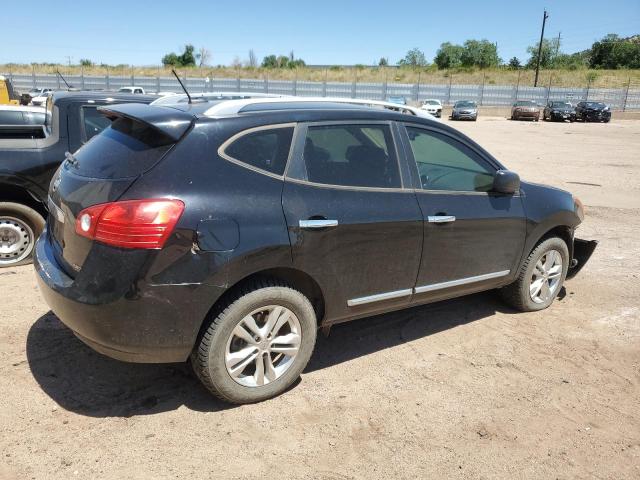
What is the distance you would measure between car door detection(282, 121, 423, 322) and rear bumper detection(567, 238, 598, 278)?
255 cm

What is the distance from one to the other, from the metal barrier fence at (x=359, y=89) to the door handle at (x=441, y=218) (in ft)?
145

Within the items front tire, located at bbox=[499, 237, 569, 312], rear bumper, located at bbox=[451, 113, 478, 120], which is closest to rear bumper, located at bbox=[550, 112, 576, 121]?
rear bumper, located at bbox=[451, 113, 478, 120]

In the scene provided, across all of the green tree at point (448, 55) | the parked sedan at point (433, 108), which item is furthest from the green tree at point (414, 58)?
the parked sedan at point (433, 108)

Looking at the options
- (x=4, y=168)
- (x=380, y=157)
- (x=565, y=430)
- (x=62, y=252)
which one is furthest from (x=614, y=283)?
(x=4, y=168)

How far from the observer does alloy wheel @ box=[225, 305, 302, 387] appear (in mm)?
3109

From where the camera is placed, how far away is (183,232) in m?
2.78

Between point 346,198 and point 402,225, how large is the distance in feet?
1.54

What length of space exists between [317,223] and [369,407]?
46.1 inches

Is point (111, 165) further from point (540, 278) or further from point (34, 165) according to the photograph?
point (540, 278)

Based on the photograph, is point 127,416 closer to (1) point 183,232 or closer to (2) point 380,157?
(1) point 183,232

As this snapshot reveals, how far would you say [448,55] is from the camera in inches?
3489

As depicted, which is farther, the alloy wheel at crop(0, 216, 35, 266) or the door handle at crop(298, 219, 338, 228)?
the alloy wheel at crop(0, 216, 35, 266)

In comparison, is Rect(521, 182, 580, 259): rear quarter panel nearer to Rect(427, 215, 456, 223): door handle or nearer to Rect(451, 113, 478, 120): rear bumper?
Rect(427, 215, 456, 223): door handle

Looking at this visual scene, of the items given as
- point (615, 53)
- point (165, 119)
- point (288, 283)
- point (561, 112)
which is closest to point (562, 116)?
point (561, 112)
